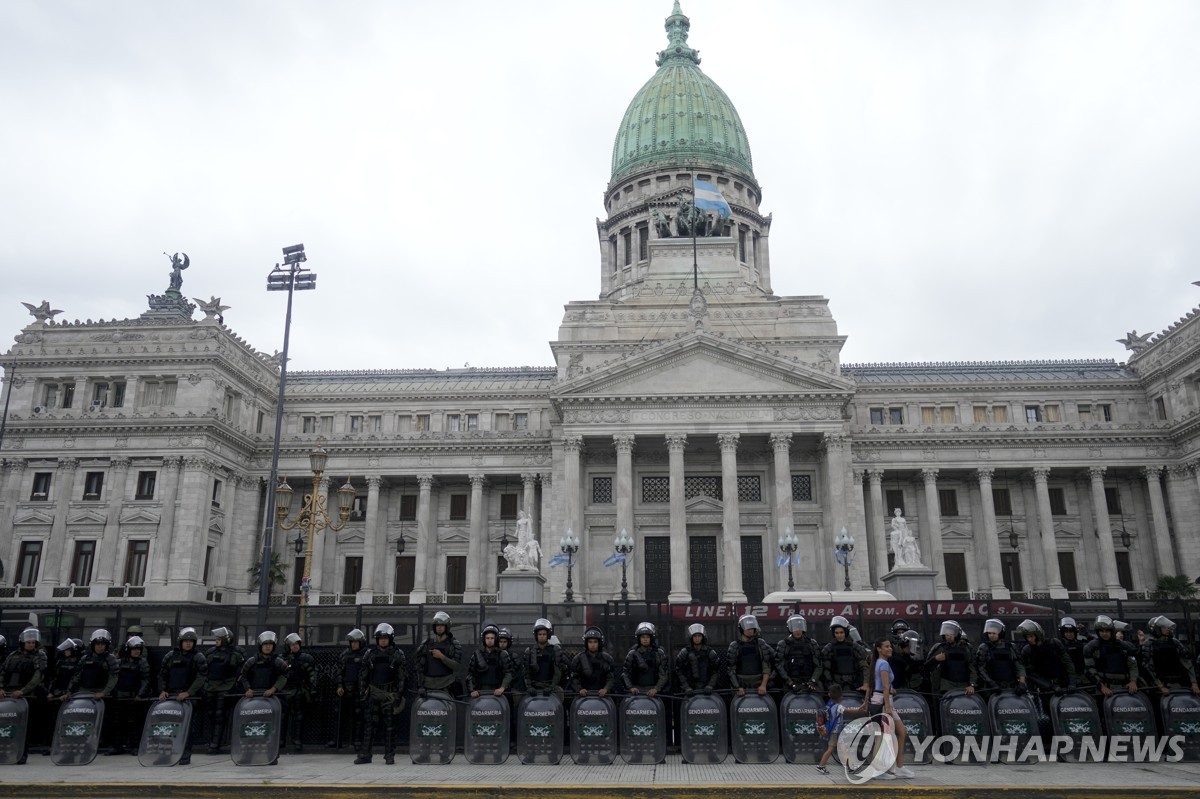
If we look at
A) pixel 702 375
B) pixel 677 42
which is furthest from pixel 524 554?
pixel 677 42

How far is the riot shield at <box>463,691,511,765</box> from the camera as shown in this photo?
605 inches

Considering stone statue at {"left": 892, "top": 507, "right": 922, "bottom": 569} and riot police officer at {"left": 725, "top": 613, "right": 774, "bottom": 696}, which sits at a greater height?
stone statue at {"left": 892, "top": 507, "right": 922, "bottom": 569}

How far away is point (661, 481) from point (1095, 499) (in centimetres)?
2516

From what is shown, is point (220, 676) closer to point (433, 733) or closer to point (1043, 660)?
point (433, 733)

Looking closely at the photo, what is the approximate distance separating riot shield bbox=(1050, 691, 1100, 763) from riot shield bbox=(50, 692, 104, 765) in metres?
15.8

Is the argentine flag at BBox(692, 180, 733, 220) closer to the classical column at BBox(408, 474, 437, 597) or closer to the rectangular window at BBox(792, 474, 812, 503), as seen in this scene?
the rectangular window at BBox(792, 474, 812, 503)

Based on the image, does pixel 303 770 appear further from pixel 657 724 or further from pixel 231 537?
pixel 231 537

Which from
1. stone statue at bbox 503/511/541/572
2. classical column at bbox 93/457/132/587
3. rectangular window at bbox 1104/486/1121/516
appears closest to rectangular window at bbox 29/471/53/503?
classical column at bbox 93/457/132/587

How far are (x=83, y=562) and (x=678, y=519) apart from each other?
32.3m

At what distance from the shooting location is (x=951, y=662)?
15664mm

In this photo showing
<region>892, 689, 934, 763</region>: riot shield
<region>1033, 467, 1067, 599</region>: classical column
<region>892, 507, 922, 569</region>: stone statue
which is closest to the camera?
<region>892, 689, 934, 763</region>: riot shield

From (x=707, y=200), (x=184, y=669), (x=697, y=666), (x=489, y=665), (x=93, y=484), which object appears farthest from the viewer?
(x=707, y=200)

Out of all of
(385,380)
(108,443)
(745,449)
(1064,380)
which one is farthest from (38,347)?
(1064,380)

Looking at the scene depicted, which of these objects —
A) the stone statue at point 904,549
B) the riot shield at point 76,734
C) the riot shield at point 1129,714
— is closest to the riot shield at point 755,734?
the riot shield at point 1129,714
